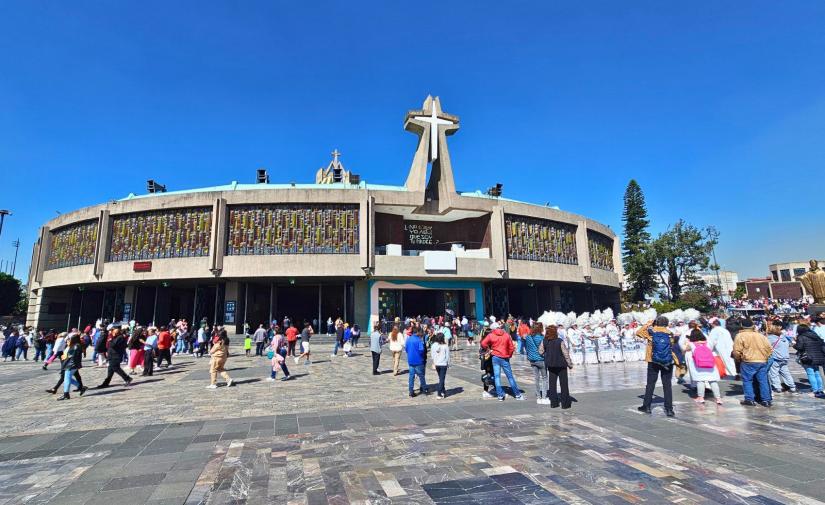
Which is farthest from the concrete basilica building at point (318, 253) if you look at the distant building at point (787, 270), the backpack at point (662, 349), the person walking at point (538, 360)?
the distant building at point (787, 270)

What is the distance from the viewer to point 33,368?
53.1ft

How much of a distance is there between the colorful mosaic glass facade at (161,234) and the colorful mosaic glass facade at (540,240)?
75.0 ft

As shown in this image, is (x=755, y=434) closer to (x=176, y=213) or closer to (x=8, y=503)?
(x=8, y=503)

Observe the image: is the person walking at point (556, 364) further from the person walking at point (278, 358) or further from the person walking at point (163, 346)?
the person walking at point (163, 346)

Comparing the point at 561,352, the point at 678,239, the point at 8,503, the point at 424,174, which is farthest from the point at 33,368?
the point at 678,239

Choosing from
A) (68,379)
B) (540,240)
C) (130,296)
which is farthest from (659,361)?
(130,296)

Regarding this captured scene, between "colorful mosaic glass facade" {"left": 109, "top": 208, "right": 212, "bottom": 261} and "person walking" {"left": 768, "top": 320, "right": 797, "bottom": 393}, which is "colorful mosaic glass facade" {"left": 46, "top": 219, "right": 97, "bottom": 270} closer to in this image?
"colorful mosaic glass facade" {"left": 109, "top": 208, "right": 212, "bottom": 261}

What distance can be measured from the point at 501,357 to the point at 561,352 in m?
1.44

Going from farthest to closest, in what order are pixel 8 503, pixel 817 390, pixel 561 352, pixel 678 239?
pixel 678 239 < pixel 817 390 < pixel 561 352 < pixel 8 503

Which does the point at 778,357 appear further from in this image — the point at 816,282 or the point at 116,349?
the point at 116,349

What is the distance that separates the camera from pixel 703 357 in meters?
8.27

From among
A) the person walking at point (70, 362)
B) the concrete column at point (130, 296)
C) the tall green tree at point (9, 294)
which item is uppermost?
the tall green tree at point (9, 294)

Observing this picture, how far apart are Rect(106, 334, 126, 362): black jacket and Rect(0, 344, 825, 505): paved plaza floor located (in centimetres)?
169

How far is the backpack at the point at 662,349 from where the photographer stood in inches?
287
